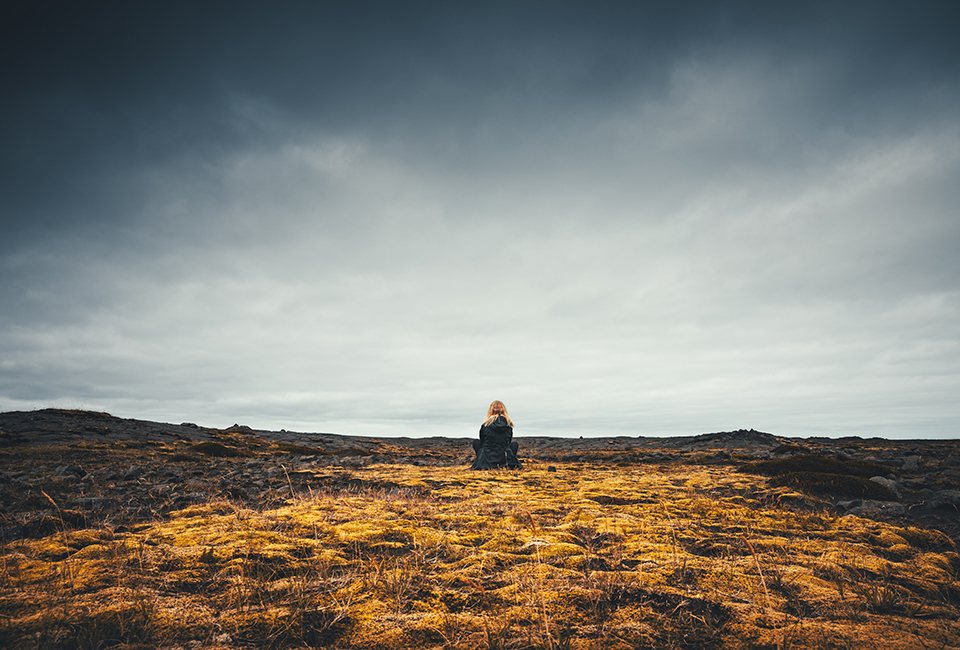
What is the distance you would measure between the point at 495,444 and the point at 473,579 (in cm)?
1316

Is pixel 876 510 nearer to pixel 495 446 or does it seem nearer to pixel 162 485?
pixel 495 446

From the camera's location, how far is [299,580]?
488cm

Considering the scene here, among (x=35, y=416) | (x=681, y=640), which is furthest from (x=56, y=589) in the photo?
(x=35, y=416)

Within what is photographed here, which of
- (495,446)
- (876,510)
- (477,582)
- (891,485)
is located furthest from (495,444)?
(477,582)

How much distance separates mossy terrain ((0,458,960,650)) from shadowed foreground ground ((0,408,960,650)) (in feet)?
0.09

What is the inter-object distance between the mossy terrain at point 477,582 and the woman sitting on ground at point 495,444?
9.27 m

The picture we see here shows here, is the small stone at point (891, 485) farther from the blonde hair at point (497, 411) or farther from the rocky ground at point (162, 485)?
the blonde hair at point (497, 411)

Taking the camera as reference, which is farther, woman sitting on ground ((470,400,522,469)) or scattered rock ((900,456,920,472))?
woman sitting on ground ((470,400,522,469))

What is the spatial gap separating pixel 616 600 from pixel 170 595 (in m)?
4.70

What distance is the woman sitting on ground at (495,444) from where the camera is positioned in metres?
17.7

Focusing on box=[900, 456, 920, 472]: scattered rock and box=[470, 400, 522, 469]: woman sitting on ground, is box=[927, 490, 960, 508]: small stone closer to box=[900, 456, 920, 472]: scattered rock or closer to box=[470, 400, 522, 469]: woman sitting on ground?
box=[900, 456, 920, 472]: scattered rock

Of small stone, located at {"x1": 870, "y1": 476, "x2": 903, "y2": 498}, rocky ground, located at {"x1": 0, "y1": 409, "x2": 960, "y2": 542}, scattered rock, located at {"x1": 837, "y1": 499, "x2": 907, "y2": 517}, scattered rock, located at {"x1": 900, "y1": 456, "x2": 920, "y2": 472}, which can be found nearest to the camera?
rocky ground, located at {"x1": 0, "y1": 409, "x2": 960, "y2": 542}

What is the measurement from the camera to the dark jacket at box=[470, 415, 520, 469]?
698 inches

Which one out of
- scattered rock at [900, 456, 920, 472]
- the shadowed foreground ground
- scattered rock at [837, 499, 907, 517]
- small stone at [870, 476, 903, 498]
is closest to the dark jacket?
the shadowed foreground ground
